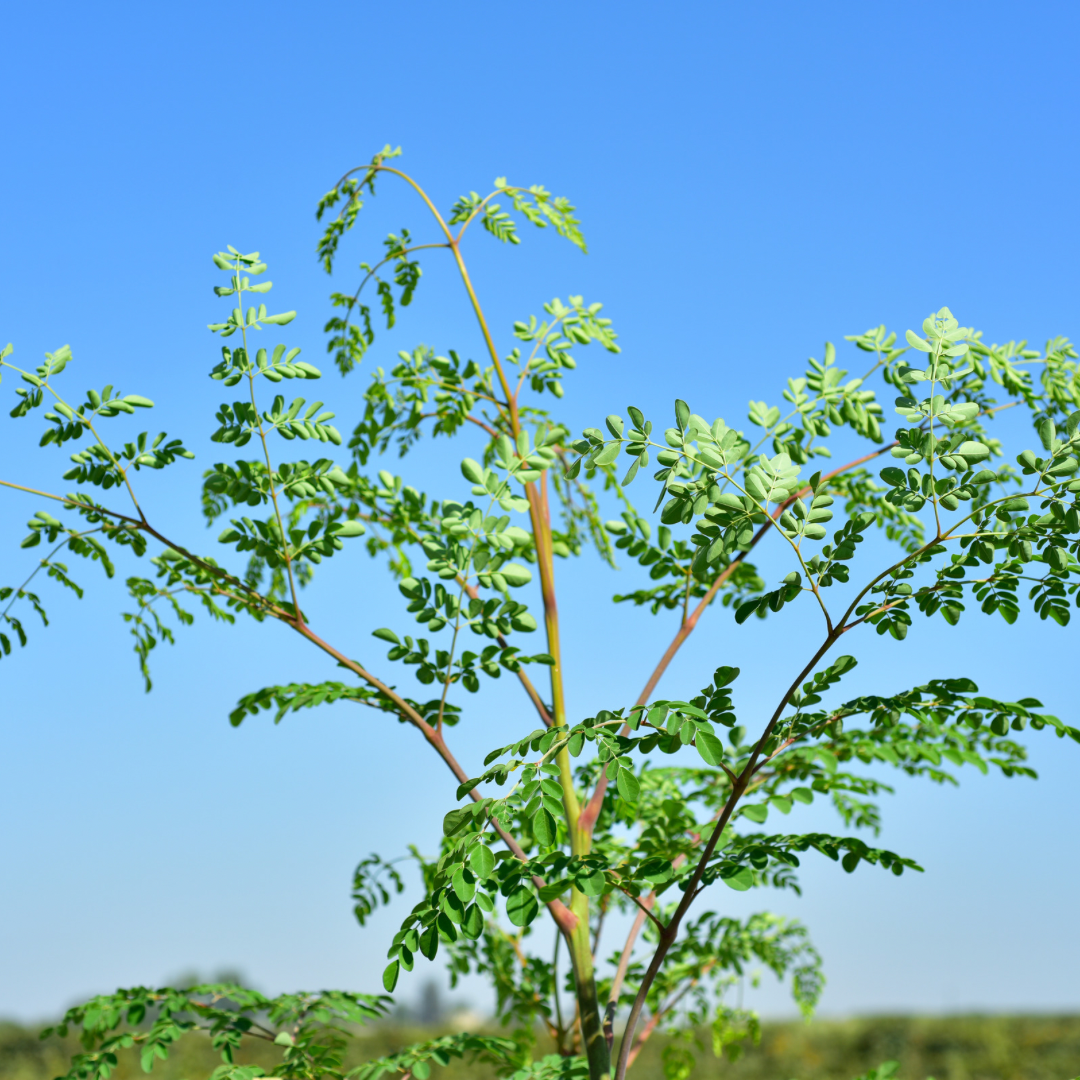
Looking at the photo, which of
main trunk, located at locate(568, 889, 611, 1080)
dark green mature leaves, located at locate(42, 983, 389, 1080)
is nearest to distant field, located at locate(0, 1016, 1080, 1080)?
dark green mature leaves, located at locate(42, 983, 389, 1080)

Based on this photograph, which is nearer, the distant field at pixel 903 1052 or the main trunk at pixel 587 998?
the main trunk at pixel 587 998

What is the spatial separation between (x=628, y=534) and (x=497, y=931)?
5.06 ft

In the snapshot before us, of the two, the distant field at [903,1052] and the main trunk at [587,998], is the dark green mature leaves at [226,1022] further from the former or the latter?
the distant field at [903,1052]

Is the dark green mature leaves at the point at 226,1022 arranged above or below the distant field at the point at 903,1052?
A: above

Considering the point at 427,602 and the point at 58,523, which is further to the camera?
the point at 58,523

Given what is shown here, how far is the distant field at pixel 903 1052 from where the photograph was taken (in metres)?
5.71

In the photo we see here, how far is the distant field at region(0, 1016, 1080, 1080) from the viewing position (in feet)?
18.7

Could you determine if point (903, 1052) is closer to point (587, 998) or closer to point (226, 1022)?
point (587, 998)

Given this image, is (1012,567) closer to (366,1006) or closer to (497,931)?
(366,1006)

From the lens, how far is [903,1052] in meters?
5.98

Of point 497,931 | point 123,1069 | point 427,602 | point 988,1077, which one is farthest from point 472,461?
point 123,1069

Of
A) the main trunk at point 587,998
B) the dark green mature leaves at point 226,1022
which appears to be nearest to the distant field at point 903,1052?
the dark green mature leaves at point 226,1022

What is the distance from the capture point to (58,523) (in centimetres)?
239

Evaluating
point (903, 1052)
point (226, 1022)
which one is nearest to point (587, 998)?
point (226, 1022)
